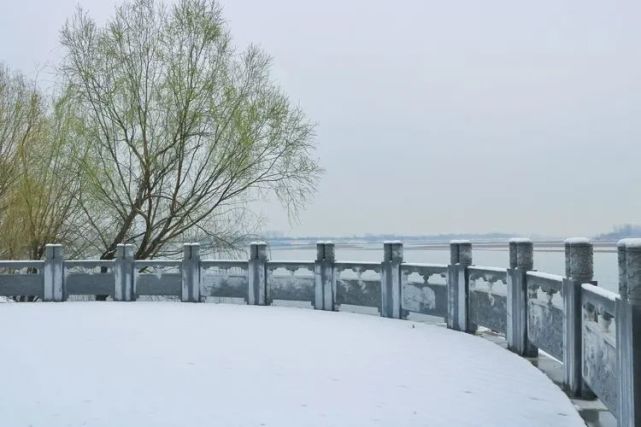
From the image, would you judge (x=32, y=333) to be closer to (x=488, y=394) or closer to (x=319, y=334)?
(x=319, y=334)

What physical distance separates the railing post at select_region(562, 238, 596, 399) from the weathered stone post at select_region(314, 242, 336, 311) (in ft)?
23.0

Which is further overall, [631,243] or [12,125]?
[12,125]

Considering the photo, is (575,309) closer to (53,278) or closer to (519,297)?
(519,297)

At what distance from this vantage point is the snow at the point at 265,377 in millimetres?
5480

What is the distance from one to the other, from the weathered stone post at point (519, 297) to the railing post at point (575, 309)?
1748 millimetres

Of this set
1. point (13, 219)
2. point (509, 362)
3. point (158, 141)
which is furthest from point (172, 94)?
point (509, 362)

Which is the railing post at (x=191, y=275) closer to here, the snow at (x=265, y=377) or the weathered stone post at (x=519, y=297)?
the snow at (x=265, y=377)

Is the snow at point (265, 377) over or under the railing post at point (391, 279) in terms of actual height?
under

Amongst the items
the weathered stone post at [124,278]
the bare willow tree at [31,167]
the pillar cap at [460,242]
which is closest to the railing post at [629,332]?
the pillar cap at [460,242]

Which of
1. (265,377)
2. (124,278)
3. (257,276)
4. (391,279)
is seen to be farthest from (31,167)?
(265,377)

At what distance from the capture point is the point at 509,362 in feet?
25.9

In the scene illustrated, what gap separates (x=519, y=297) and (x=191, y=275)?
864 cm

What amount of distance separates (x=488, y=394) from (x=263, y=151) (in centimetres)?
1596

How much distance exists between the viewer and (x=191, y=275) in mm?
15297
